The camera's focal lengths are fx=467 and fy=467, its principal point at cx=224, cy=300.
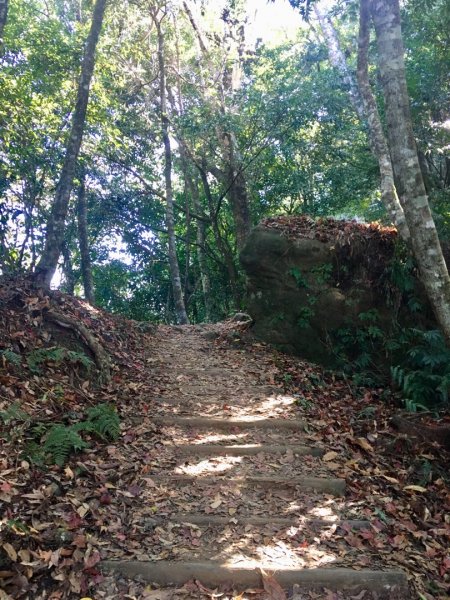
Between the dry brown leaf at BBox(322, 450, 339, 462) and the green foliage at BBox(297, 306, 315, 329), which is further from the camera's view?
the green foliage at BBox(297, 306, 315, 329)

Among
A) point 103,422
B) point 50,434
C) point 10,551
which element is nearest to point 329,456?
point 103,422

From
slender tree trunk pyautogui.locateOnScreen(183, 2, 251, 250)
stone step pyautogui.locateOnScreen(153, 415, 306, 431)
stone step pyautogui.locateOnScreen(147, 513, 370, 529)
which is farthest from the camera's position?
slender tree trunk pyautogui.locateOnScreen(183, 2, 251, 250)

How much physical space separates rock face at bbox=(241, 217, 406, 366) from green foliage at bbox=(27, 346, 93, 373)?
3.74 meters

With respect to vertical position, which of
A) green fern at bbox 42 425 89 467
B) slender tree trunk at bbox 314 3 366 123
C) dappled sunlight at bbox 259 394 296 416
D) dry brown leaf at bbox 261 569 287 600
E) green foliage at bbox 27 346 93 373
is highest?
slender tree trunk at bbox 314 3 366 123

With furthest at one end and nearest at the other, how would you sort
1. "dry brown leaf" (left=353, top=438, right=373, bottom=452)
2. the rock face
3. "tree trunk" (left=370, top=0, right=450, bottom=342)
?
the rock face
"tree trunk" (left=370, top=0, right=450, bottom=342)
"dry brown leaf" (left=353, top=438, right=373, bottom=452)

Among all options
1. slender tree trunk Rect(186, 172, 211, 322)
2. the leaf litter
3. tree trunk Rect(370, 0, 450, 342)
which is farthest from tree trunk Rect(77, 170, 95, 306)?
tree trunk Rect(370, 0, 450, 342)

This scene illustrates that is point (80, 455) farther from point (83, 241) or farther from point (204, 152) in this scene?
point (204, 152)

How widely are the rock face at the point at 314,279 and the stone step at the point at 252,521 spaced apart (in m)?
4.18

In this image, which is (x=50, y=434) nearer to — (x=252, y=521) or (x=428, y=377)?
(x=252, y=521)

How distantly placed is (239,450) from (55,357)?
8.79ft

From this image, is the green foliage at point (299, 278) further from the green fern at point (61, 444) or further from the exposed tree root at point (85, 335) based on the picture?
the green fern at point (61, 444)

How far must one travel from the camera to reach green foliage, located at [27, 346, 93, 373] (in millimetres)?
5852

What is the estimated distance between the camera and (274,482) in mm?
4758

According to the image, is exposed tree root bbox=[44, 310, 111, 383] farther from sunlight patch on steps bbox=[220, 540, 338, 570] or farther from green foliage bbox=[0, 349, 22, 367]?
sunlight patch on steps bbox=[220, 540, 338, 570]
